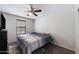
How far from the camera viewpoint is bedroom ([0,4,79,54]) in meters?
1.01

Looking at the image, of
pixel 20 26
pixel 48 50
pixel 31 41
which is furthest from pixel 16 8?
pixel 48 50

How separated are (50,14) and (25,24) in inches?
19.6

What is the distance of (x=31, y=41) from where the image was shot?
1017 mm

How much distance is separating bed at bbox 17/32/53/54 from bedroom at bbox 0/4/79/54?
48 millimetres

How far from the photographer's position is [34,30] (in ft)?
3.73

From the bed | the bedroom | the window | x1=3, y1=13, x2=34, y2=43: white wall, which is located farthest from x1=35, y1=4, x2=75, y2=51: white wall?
x1=3, y1=13, x2=34, y2=43: white wall

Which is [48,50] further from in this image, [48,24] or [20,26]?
[20,26]

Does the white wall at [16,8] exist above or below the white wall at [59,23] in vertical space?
above

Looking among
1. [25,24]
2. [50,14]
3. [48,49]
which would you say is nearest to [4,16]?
[25,24]

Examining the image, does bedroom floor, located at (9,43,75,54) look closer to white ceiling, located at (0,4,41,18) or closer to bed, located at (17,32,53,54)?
bed, located at (17,32,53,54)

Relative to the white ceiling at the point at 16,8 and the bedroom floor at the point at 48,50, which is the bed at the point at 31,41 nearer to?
the bedroom floor at the point at 48,50

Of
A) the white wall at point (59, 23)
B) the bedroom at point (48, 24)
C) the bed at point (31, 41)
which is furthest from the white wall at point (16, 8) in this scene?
the bed at point (31, 41)

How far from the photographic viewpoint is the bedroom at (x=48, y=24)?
1014 mm

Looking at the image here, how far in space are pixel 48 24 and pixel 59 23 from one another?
199mm
